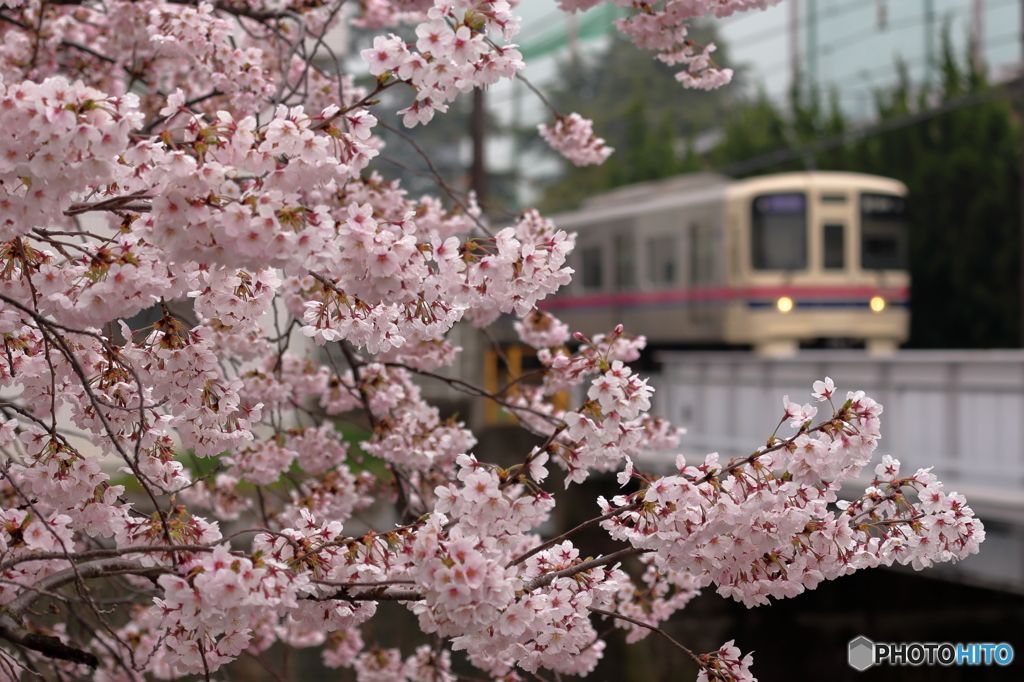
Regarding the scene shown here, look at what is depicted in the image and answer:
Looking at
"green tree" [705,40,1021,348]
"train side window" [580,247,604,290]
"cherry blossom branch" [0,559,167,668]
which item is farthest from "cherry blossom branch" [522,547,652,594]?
"green tree" [705,40,1021,348]

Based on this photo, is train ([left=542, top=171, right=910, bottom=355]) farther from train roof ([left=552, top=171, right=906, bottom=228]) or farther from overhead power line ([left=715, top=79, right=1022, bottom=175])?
overhead power line ([left=715, top=79, right=1022, bottom=175])

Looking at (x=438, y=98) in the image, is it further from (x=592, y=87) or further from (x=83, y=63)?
(x=592, y=87)

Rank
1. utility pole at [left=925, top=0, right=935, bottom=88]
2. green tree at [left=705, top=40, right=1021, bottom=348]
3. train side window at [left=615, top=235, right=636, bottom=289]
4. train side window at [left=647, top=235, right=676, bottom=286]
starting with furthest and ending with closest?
utility pole at [left=925, top=0, right=935, bottom=88], green tree at [left=705, top=40, right=1021, bottom=348], train side window at [left=615, top=235, right=636, bottom=289], train side window at [left=647, top=235, right=676, bottom=286]

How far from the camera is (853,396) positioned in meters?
2.33

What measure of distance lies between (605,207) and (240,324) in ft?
50.9

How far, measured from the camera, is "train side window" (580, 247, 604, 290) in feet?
57.7

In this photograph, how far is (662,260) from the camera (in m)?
16.0

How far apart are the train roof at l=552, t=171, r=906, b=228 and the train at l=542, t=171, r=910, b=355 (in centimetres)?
2

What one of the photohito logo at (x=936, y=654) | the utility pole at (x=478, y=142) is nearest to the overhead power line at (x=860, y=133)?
the utility pole at (x=478, y=142)

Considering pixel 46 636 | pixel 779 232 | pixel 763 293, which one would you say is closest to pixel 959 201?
pixel 779 232

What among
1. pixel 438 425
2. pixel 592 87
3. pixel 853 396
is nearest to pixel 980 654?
pixel 438 425

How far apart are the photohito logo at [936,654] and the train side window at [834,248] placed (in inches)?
309

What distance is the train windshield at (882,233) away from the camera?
589 inches

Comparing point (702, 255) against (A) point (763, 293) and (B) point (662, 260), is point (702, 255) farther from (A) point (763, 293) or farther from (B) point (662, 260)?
(A) point (763, 293)
